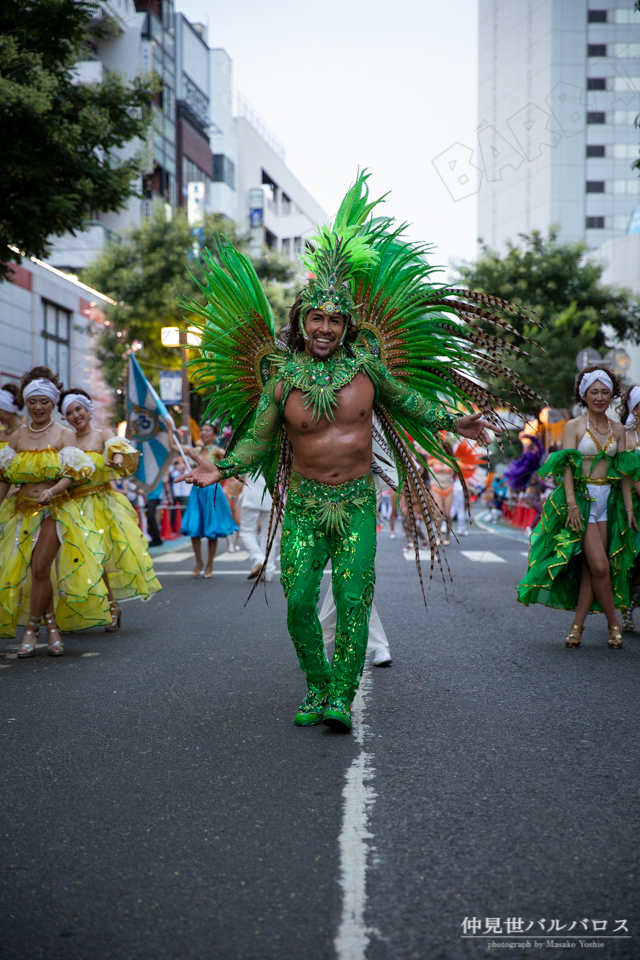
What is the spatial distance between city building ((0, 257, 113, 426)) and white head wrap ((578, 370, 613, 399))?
17266 mm

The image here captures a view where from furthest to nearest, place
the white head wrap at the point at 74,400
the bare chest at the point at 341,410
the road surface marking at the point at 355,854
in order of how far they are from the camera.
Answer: the white head wrap at the point at 74,400
the bare chest at the point at 341,410
the road surface marking at the point at 355,854

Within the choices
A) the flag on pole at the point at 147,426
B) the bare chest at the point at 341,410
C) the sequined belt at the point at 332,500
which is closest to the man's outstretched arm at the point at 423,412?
the bare chest at the point at 341,410

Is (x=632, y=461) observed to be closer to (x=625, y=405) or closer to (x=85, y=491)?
(x=625, y=405)

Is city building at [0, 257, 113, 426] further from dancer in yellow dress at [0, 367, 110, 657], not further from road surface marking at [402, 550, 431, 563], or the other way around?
dancer in yellow dress at [0, 367, 110, 657]

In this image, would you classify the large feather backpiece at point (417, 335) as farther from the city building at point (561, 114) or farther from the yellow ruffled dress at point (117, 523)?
the city building at point (561, 114)

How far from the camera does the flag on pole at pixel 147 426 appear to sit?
12070 mm

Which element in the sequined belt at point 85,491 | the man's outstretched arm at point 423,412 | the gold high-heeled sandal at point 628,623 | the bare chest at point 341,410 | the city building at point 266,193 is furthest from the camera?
the city building at point 266,193

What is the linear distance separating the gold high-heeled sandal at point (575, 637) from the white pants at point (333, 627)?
1.58 m

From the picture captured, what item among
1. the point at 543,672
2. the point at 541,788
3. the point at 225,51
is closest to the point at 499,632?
the point at 543,672

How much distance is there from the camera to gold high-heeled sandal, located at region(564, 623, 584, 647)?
7.64 m

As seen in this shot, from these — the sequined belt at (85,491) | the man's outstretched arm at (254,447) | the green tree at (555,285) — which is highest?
the green tree at (555,285)

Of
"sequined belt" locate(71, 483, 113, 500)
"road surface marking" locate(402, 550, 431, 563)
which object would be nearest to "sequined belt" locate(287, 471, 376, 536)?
"sequined belt" locate(71, 483, 113, 500)

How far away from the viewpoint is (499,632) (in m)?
8.38

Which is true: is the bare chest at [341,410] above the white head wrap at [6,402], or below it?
below
